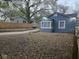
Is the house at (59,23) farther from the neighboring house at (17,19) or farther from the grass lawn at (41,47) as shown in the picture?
the neighboring house at (17,19)

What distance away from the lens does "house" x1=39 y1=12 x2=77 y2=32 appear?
143 centimetres

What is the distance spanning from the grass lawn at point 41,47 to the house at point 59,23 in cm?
6

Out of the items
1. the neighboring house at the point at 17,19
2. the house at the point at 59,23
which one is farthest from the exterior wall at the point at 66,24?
the neighboring house at the point at 17,19

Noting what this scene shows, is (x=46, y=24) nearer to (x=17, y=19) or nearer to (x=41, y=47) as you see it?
(x=17, y=19)

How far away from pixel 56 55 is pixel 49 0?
2.09ft

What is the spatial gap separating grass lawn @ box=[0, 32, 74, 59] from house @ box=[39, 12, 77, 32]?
0.06m

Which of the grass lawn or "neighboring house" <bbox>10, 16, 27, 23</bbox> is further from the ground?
"neighboring house" <bbox>10, 16, 27, 23</bbox>

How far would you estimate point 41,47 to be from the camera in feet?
3.77

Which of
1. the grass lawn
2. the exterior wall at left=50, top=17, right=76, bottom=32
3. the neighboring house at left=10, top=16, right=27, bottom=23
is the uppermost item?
the neighboring house at left=10, top=16, right=27, bottom=23

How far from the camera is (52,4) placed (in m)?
1.50

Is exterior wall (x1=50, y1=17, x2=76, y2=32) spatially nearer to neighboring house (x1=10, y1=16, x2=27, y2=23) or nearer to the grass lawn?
the grass lawn

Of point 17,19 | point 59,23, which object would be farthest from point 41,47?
point 17,19

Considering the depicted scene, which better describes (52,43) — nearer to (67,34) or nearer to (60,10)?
(67,34)

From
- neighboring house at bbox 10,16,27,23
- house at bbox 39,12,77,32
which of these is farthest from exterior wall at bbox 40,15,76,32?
neighboring house at bbox 10,16,27,23
